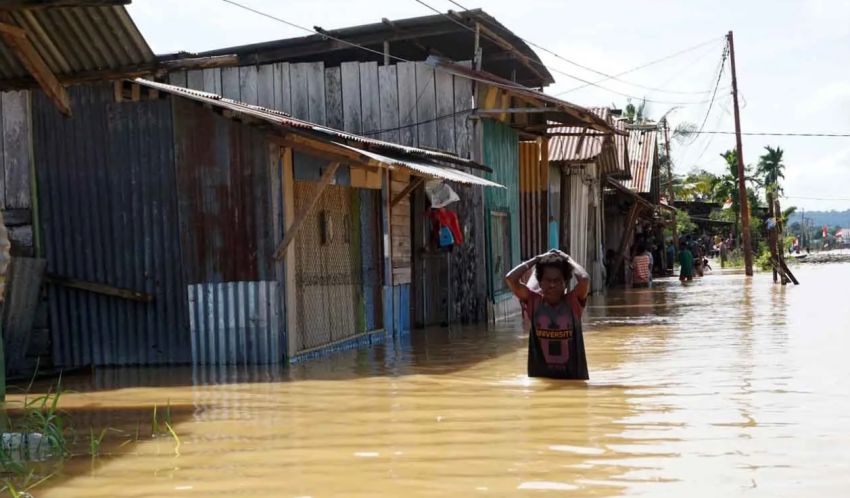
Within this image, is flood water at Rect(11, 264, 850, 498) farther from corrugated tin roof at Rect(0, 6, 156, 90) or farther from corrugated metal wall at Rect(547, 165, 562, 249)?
corrugated metal wall at Rect(547, 165, 562, 249)

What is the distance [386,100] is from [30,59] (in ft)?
32.0

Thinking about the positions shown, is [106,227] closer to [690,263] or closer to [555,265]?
[555,265]

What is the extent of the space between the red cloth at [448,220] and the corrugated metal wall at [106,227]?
5.70 meters

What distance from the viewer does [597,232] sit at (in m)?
30.1

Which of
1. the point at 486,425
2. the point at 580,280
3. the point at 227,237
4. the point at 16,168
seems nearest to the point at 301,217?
the point at 227,237

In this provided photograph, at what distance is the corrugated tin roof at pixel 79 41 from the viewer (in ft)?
27.0

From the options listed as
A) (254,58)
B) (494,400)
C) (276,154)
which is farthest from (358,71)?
(494,400)

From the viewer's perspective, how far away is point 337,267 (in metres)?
13.7

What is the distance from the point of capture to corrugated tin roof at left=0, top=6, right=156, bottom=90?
27.0 ft

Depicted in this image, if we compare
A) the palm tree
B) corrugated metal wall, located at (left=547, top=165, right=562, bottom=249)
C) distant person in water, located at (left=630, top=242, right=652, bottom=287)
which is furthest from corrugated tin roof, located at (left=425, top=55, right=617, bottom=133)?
the palm tree

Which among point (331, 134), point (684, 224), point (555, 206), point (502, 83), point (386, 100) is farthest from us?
point (684, 224)

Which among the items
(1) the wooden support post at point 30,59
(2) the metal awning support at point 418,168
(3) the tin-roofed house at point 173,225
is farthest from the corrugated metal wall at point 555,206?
(1) the wooden support post at point 30,59

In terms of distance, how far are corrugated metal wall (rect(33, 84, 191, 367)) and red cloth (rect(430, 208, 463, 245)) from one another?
18.7ft

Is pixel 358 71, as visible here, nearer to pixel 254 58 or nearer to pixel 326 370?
pixel 254 58
